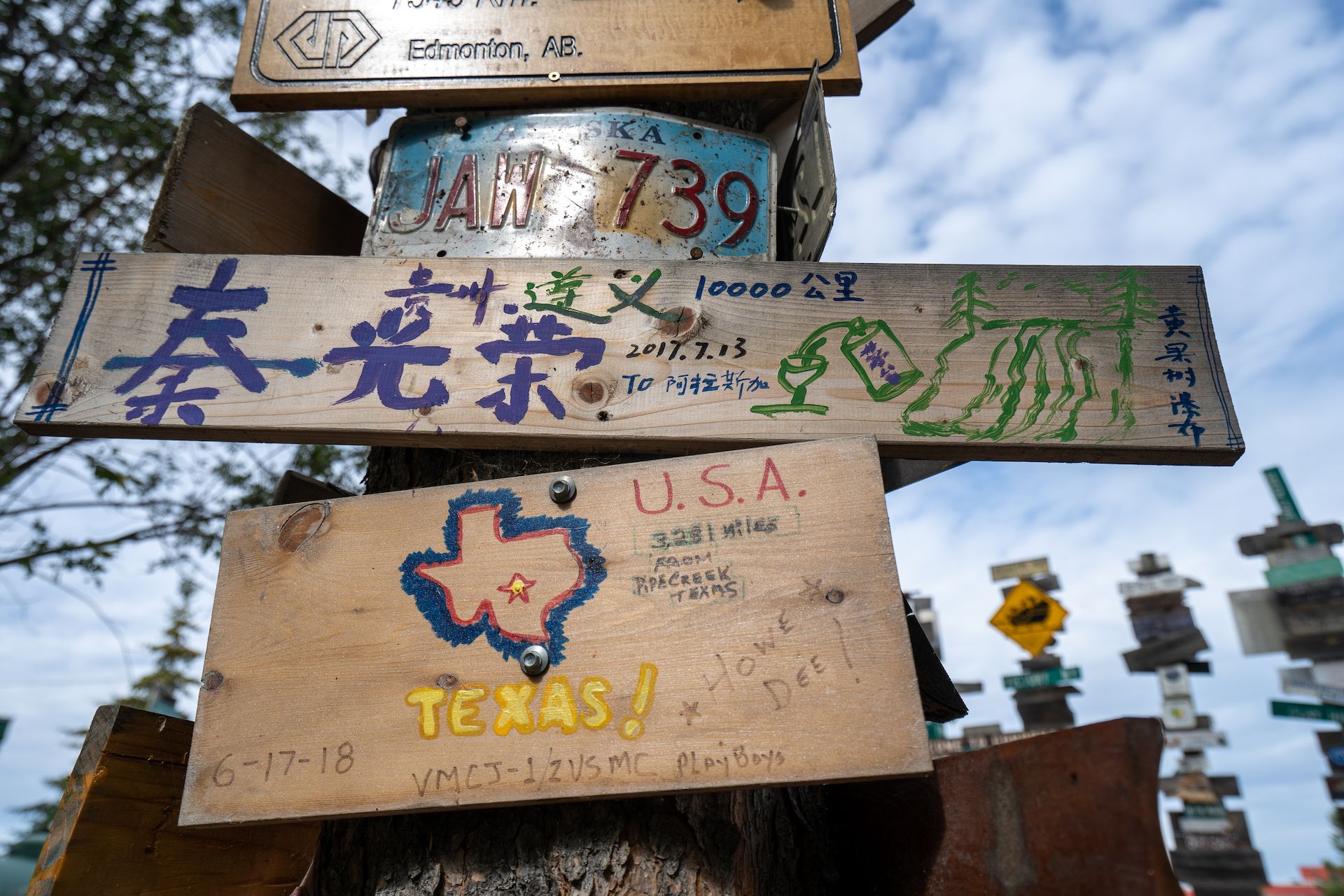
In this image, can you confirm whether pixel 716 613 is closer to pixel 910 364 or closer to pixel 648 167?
pixel 910 364

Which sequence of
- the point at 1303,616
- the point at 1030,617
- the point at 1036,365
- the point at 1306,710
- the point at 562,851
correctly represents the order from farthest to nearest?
the point at 1303,616
the point at 1030,617
the point at 1306,710
the point at 1036,365
the point at 562,851

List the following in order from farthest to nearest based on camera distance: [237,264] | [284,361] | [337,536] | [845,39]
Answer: [845,39]
[237,264]
[284,361]
[337,536]

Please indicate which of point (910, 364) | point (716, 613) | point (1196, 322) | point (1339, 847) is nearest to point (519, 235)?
point (910, 364)

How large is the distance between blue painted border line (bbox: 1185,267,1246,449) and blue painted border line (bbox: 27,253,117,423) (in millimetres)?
2119

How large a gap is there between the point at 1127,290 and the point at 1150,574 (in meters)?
10.4

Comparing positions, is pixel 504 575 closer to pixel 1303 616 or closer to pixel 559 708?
pixel 559 708

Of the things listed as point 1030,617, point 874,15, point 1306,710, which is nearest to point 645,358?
point 874,15

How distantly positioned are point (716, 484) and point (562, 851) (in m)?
0.64

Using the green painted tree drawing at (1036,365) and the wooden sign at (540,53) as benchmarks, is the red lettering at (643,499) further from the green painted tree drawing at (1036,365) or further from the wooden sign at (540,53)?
the wooden sign at (540,53)

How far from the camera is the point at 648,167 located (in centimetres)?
186

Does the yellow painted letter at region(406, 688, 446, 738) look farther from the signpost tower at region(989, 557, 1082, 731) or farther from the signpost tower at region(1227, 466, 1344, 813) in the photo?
the signpost tower at region(1227, 466, 1344, 813)

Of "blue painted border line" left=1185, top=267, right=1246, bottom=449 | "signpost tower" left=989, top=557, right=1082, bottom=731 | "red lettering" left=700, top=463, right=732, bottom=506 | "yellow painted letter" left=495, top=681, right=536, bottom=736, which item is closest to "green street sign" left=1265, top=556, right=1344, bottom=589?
"signpost tower" left=989, top=557, right=1082, bottom=731

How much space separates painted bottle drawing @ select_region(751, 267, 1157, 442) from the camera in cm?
143

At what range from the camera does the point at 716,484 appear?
1.31 metres
